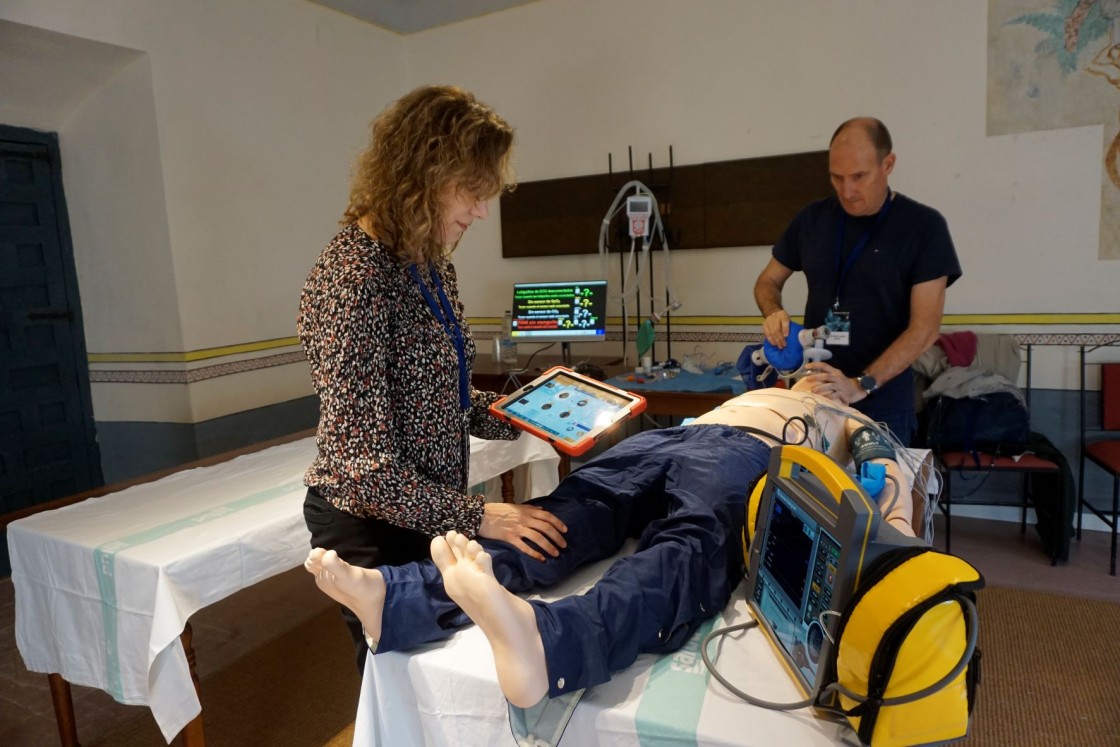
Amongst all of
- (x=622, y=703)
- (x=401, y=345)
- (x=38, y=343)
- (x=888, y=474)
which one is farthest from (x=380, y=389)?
(x=38, y=343)

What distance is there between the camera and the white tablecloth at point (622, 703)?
34.2 inches

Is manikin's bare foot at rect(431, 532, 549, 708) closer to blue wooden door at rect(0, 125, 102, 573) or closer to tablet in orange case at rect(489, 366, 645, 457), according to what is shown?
tablet in orange case at rect(489, 366, 645, 457)

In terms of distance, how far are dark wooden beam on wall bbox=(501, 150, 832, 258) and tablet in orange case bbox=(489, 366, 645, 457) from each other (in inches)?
92.7

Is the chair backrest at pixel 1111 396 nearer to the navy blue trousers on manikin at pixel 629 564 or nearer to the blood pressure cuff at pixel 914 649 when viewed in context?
the navy blue trousers on manikin at pixel 629 564

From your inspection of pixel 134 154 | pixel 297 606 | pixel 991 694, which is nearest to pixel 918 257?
pixel 991 694

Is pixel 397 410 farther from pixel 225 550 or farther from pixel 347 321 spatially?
pixel 225 550

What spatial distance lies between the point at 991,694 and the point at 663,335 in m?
2.35

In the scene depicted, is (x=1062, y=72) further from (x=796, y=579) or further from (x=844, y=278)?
(x=796, y=579)

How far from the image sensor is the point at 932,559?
2.64 ft

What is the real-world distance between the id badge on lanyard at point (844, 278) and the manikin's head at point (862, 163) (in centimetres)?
2

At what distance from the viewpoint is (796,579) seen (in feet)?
3.16

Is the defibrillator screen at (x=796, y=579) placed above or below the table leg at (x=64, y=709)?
above

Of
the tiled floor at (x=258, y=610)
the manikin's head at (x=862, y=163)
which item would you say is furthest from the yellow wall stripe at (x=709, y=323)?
the manikin's head at (x=862, y=163)

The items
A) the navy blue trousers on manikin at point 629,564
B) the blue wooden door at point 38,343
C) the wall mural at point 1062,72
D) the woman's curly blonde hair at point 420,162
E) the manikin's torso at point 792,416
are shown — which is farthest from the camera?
the blue wooden door at point 38,343
